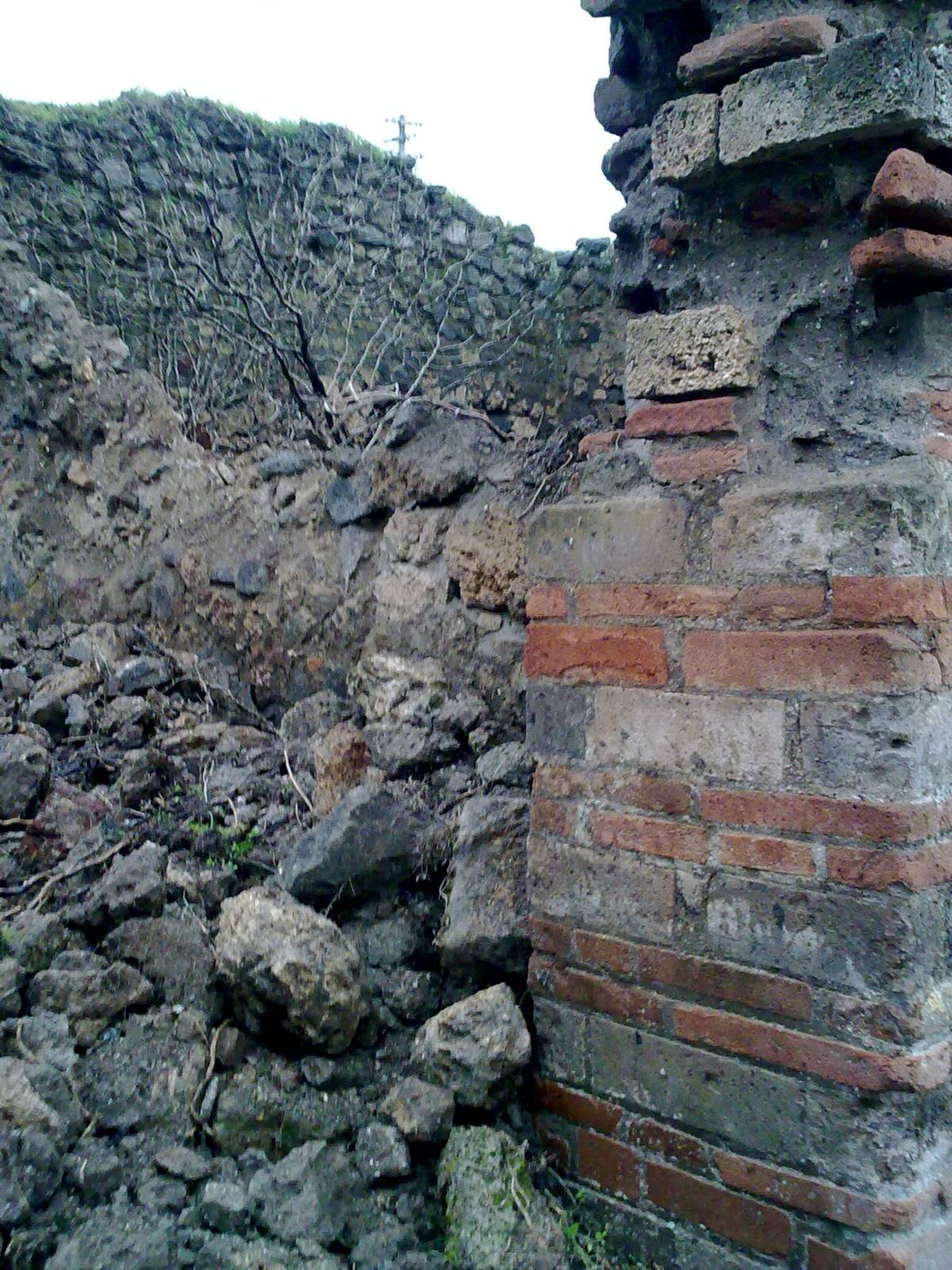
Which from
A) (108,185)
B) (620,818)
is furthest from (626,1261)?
(108,185)

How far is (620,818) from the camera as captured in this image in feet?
7.11

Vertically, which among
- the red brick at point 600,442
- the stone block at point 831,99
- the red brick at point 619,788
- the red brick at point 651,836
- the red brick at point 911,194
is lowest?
the red brick at point 651,836

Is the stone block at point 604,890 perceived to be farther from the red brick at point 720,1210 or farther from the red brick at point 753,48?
the red brick at point 753,48

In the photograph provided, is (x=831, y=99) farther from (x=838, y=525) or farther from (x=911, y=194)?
(x=838, y=525)

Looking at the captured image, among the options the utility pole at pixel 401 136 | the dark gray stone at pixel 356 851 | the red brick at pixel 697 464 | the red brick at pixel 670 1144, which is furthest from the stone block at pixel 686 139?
the utility pole at pixel 401 136

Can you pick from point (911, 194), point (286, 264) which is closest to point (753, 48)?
point (911, 194)

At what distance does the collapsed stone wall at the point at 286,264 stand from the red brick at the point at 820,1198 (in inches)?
133

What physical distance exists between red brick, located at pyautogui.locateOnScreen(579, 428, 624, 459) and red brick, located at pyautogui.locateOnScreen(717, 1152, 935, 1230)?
5.11 ft

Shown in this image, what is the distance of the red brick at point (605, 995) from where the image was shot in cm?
212

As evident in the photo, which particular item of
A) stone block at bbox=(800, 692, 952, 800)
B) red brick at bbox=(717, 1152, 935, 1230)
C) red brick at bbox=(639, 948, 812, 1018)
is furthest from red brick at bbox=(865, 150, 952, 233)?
red brick at bbox=(717, 1152, 935, 1230)

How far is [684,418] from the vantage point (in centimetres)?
210

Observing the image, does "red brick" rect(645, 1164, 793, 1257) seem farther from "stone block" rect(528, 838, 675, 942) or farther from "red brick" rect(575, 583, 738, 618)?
"red brick" rect(575, 583, 738, 618)

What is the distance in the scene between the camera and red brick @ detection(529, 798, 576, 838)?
2.26m

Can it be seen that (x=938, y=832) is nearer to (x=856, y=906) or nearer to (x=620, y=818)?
(x=856, y=906)
